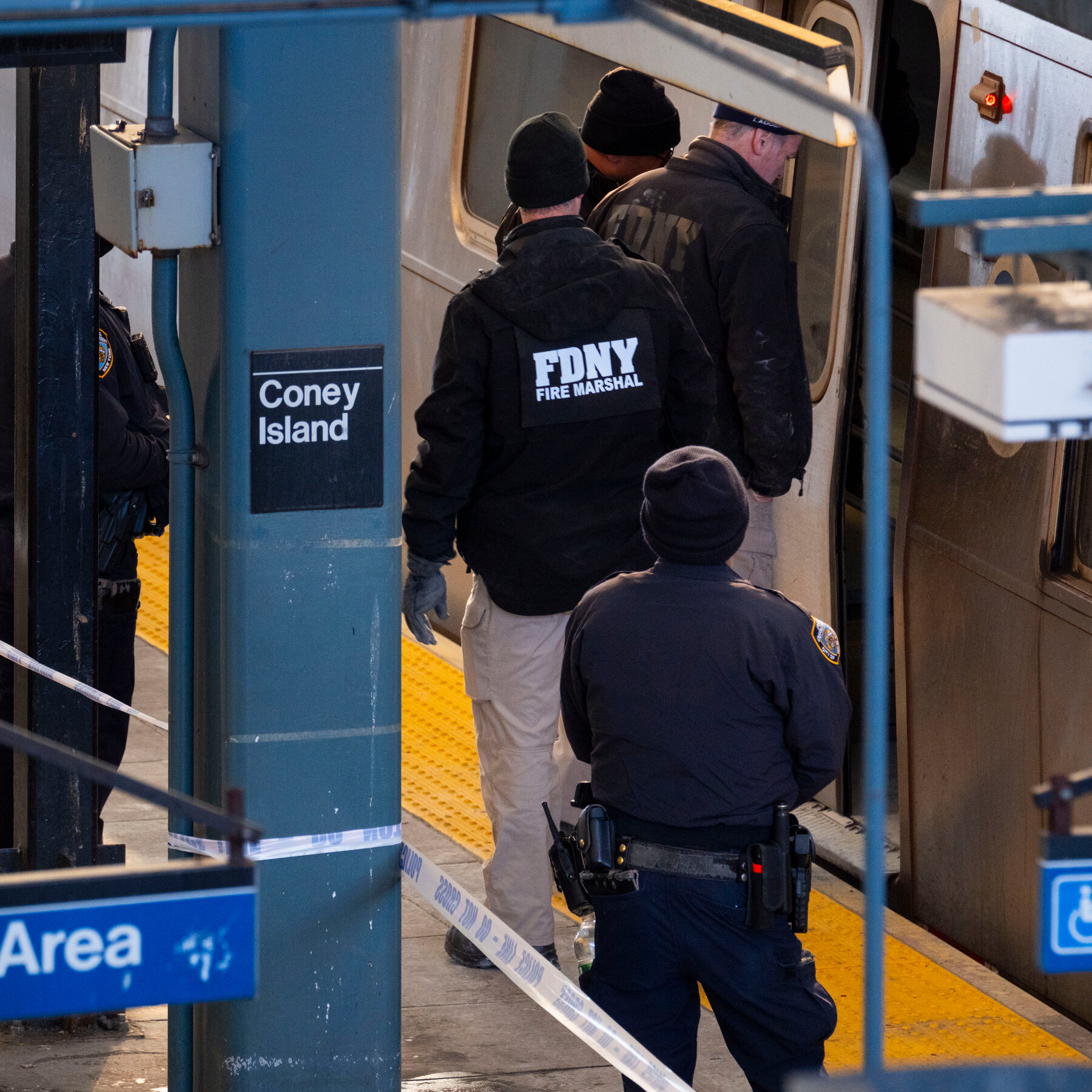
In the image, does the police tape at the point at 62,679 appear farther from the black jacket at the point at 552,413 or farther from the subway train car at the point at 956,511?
the subway train car at the point at 956,511

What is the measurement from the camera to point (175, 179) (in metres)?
3.36

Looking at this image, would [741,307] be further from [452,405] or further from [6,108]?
[6,108]

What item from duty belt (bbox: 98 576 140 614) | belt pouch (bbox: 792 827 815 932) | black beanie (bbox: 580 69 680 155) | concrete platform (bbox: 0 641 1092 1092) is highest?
black beanie (bbox: 580 69 680 155)

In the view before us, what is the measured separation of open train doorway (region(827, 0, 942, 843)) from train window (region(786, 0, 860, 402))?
0.32 feet

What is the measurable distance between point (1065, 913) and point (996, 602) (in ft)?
7.91

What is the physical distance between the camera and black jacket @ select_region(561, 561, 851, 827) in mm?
3453

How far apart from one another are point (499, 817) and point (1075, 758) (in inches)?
53.8

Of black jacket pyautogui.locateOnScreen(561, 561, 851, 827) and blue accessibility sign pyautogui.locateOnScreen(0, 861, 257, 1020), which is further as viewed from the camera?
black jacket pyautogui.locateOnScreen(561, 561, 851, 827)

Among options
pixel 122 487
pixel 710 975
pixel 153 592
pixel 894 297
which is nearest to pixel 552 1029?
pixel 710 975

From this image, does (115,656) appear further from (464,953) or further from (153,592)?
(153,592)

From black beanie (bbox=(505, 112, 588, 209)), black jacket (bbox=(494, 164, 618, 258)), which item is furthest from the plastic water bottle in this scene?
black jacket (bbox=(494, 164, 618, 258))

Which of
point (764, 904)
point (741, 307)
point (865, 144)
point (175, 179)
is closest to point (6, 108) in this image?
point (741, 307)

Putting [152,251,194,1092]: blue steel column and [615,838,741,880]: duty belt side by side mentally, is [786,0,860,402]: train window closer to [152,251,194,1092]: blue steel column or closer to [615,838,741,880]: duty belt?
[615,838,741,880]: duty belt

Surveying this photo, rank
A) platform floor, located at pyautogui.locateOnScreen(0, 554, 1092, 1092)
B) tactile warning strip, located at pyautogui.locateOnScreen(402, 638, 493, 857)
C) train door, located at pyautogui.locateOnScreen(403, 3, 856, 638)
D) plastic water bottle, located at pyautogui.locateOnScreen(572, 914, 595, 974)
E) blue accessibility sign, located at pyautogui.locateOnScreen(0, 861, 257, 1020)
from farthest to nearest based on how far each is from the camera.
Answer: tactile warning strip, located at pyautogui.locateOnScreen(402, 638, 493, 857) → train door, located at pyautogui.locateOnScreen(403, 3, 856, 638) → platform floor, located at pyautogui.locateOnScreen(0, 554, 1092, 1092) → plastic water bottle, located at pyautogui.locateOnScreen(572, 914, 595, 974) → blue accessibility sign, located at pyautogui.locateOnScreen(0, 861, 257, 1020)
